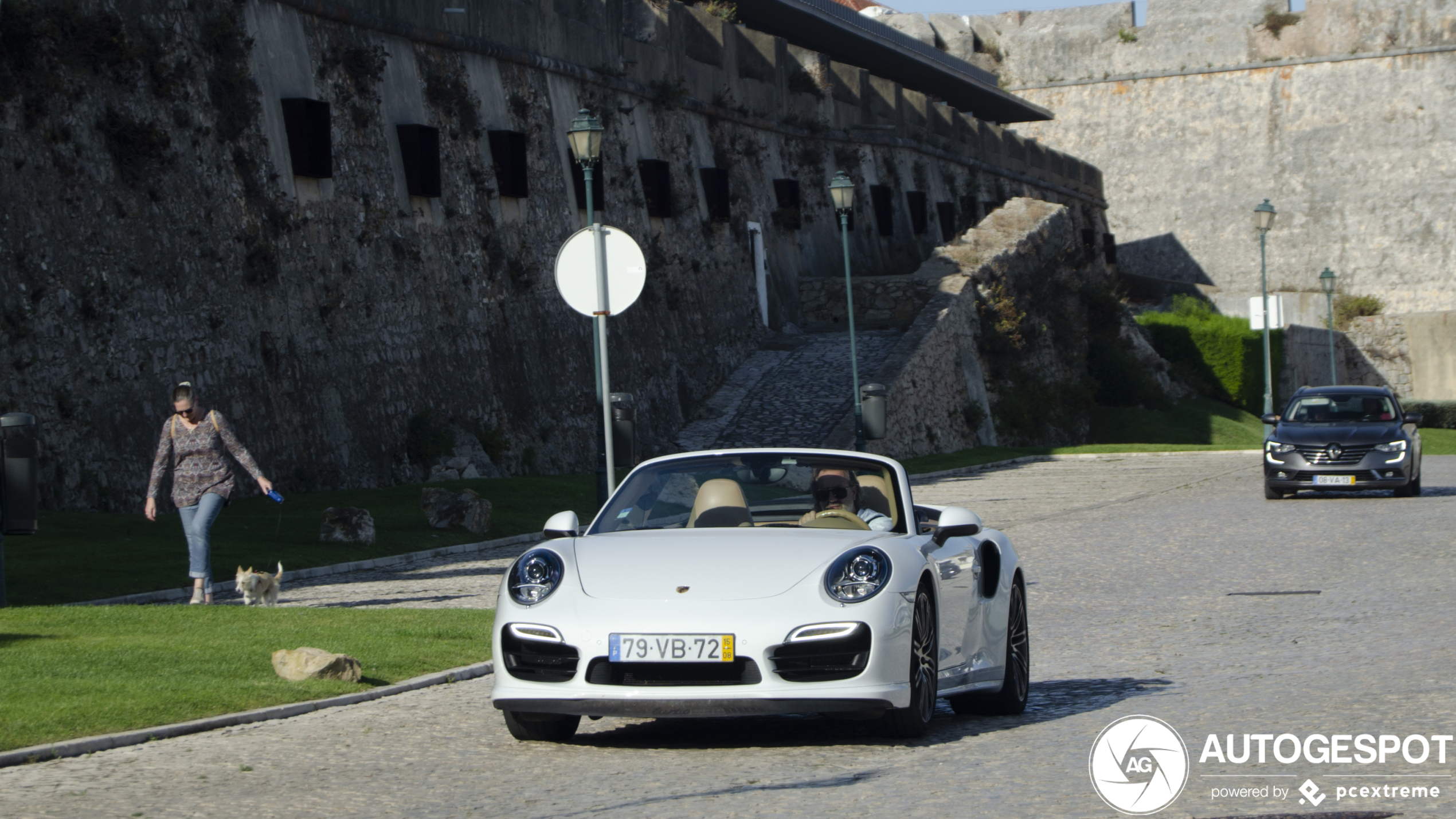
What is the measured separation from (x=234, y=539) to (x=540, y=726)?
11.1 m

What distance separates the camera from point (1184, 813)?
18.4 feet

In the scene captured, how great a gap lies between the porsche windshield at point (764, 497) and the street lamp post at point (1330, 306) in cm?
5115

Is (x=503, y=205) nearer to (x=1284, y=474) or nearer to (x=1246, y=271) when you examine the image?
(x=1284, y=474)

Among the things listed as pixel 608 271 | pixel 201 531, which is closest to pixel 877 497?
pixel 608 271

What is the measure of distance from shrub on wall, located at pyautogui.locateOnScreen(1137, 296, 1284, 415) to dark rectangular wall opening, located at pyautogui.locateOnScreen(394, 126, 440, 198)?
110 feet

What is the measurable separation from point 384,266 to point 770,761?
66.9 ft

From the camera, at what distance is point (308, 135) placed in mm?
24469

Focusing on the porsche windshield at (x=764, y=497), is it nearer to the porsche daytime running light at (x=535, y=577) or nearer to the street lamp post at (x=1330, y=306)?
the porsche daytime running light at (x=535, y=577)

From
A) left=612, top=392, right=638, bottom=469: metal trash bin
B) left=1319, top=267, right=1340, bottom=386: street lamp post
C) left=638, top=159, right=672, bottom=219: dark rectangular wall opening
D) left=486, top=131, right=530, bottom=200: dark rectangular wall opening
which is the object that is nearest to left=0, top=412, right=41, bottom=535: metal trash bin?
left=612, top=392, right=638, bottom=469: metal trash bin

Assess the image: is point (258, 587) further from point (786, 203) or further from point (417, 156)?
point (786, 203)

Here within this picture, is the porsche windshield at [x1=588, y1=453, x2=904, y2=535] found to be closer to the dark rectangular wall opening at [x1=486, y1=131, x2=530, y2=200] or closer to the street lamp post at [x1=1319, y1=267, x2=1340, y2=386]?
the dark rectangular wall opening at [x1=486, y1=131, x2=530, y2=200]

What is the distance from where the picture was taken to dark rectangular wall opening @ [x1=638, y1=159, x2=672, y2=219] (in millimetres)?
35406

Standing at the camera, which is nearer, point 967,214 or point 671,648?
point 671,648

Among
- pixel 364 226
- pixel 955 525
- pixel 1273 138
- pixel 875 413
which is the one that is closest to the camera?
pixel 955 525
